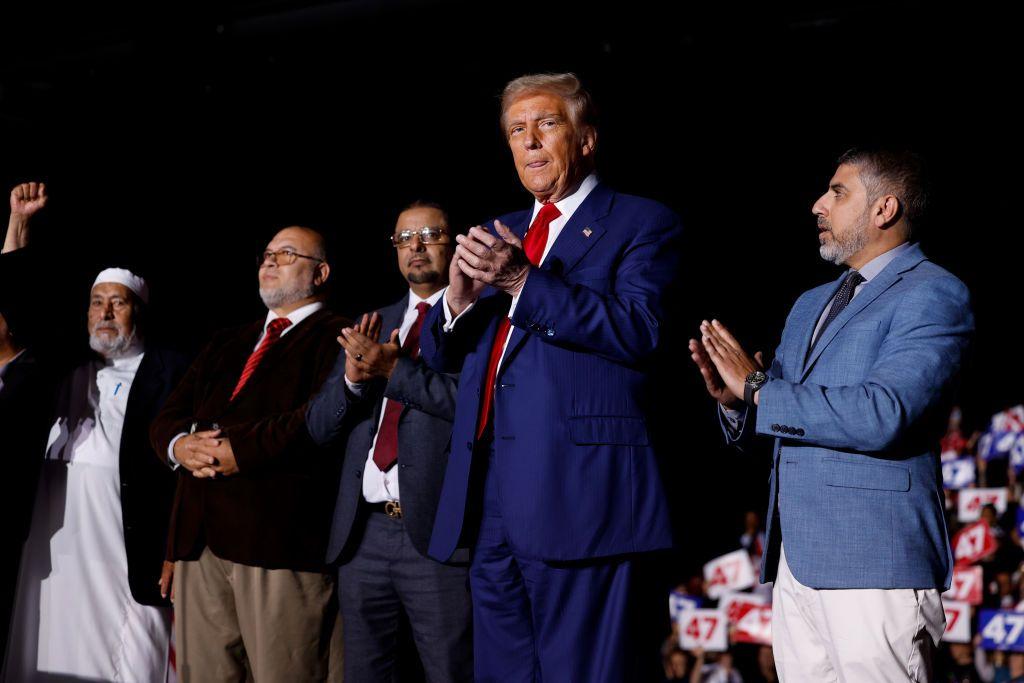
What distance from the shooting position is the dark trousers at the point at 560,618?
1874mm

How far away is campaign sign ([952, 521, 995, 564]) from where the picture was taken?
22.1 feet

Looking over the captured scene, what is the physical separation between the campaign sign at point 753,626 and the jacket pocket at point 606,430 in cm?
485

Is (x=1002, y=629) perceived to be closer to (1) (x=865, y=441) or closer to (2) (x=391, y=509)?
(2) (x=391, y=509)

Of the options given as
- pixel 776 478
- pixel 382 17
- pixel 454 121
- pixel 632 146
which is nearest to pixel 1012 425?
pixel 632 146

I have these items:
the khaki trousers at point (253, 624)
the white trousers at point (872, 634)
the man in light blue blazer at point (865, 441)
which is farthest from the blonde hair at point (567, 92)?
the khaki trousers at point (253, 624)

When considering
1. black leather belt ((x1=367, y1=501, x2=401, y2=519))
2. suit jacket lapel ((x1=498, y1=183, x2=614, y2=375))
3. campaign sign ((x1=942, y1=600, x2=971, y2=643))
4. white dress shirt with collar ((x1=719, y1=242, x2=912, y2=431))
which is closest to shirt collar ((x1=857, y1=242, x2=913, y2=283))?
white dress shirt with collar ((x1=719, y1=242, x2=912, y2=431))

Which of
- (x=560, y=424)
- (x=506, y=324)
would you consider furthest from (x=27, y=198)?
(x=560, y=424)

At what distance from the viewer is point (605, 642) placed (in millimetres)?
1873

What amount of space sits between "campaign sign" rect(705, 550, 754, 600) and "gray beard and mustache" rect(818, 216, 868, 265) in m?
5.02

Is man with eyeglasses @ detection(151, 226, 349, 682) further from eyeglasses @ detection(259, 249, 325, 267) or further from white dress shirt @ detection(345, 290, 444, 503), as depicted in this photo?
white dress shirt @ detection(345, 290, 444, 503)

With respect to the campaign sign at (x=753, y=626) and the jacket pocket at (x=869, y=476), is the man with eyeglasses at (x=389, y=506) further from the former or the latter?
the campaign sign at (x=753, y=626)

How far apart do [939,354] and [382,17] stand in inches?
142

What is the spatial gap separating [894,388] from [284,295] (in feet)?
6.82

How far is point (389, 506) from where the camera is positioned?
2.66m
